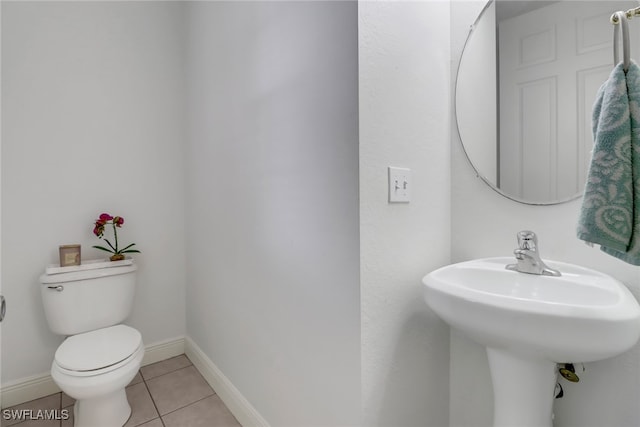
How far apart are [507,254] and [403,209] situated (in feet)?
1.48

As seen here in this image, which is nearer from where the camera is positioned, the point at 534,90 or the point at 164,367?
the point at 534,90

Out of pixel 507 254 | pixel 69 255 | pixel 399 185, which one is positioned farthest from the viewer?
pixel 69 255

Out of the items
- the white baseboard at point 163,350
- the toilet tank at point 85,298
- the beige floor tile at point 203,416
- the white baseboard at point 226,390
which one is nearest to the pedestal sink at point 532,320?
the white baseboard at point 226,390

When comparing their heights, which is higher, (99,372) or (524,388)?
(524,388)

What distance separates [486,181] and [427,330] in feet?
1.95

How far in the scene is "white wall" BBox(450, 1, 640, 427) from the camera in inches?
33.7

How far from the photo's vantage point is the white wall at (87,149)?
61.1 inches

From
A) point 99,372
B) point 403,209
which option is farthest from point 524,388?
point 99,372

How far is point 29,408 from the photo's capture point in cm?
153

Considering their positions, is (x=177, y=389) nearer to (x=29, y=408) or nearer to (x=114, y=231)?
(x=29, y=408)

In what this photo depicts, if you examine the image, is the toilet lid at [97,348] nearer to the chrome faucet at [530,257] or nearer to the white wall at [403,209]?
the white wall at [403,209]

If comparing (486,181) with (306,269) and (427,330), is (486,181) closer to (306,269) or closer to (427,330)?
(427,330)

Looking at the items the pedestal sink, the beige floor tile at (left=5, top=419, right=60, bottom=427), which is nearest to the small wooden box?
the beige floor tile at (left=5, top=419, right=60, bottom=427)

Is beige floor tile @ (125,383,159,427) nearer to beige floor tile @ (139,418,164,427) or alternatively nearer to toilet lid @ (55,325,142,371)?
beige floor tile @ (139,418,164,427)
